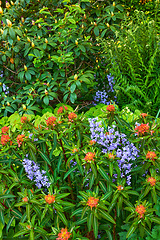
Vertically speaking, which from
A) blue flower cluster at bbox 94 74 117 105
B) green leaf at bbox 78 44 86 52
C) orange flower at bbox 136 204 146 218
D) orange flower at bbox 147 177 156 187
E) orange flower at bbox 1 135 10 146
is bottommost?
orange flower at bbox 136 204 146 218

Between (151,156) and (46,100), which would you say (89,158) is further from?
(46,100)

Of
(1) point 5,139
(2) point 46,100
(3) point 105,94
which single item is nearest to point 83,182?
(1) point 5,139

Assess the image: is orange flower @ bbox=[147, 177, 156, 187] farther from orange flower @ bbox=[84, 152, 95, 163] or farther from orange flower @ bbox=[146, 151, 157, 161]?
orange flower @ bbox=[84, 152, 95, 163]

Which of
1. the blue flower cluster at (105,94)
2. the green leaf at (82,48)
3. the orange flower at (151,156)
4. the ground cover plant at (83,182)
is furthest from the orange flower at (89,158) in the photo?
the blue flower cluster at (105,94)

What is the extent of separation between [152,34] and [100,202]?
2.23 meters

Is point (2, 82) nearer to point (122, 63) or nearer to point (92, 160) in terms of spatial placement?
point (122, 63)

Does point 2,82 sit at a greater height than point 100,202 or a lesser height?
greater

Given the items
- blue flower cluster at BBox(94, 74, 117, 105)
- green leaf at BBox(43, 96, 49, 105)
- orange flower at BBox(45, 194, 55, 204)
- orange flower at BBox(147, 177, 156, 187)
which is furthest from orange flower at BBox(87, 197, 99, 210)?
blue flower cluster at BBox(94, 74, 117, 105)

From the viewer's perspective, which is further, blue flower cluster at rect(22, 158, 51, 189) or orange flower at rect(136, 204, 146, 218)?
blue flower cluster at rect(22, 158, 51, 189)

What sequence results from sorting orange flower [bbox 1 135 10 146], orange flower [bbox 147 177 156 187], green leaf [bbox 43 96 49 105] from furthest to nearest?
green leaf [bbox 43 96 49 105] < orange flower [bbox 1 135 10 146] < orange flower [bbox 147 177 156 187]

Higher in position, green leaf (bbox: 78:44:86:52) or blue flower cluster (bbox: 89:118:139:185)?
green leaf (bbox: 78:44:86:52)

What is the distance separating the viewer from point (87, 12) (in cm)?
339

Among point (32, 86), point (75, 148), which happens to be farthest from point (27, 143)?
point (32, 86)

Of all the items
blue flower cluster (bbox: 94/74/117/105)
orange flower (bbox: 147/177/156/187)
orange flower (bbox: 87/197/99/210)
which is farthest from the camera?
blue flower cluster (bbox: 94/74/117/105)
